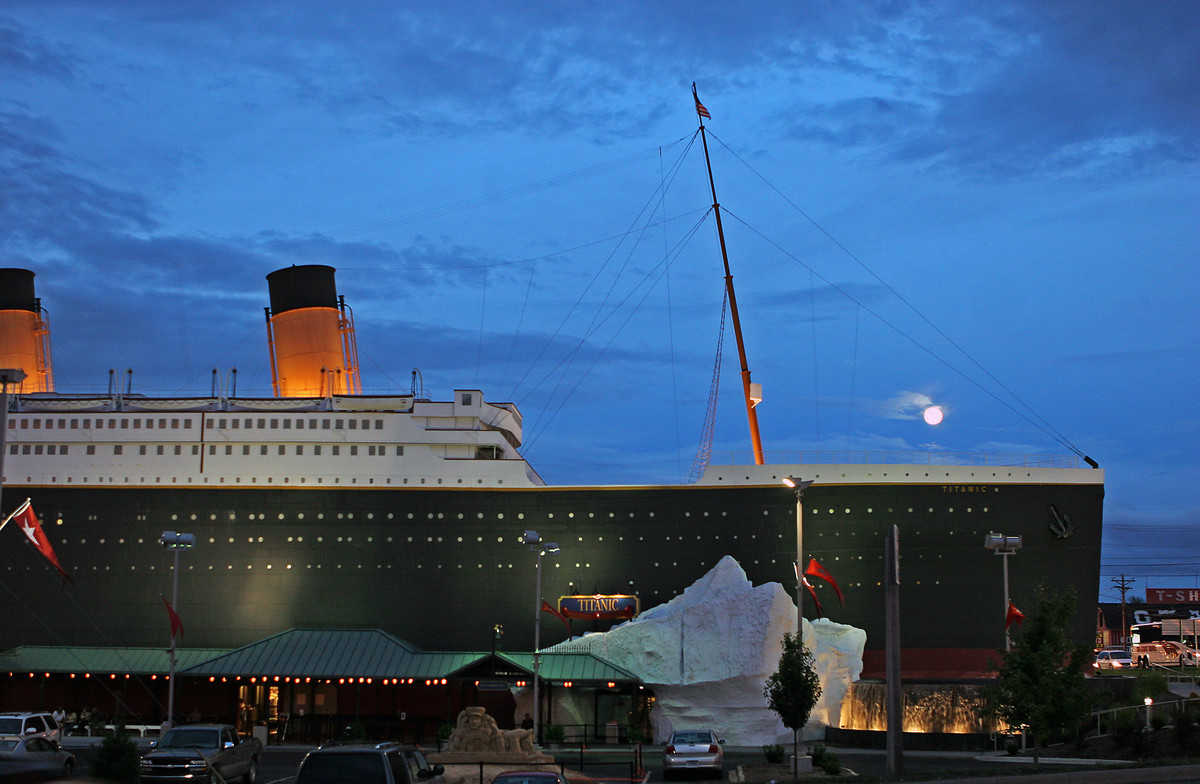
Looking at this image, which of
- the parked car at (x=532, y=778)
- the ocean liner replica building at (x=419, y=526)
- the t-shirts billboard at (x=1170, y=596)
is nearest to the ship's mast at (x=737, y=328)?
the ocean liner replica building at (x=419, y=526)

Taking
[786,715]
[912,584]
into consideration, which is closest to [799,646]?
[786,715]

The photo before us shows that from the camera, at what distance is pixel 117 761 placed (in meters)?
21.9

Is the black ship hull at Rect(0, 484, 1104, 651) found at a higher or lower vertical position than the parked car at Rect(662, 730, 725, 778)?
higher

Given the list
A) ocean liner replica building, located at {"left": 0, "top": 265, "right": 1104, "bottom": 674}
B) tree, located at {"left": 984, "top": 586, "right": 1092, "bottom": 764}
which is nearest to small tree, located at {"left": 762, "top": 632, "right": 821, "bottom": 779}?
tree, located at {"left": 984, "top": 586, "right": 1092, "bottom": 764}

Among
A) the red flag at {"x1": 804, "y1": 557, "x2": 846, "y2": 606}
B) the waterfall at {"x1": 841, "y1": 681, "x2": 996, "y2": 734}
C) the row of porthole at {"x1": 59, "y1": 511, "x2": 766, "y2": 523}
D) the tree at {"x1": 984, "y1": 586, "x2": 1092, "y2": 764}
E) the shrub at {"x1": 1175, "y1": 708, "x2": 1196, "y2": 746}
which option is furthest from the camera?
the row of porthole at {"x1": 59, "y1": 511, "x2": 766, "y2": 523}

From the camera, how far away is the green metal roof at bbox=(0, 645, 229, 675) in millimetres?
42188

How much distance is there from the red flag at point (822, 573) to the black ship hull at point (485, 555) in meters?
0.40

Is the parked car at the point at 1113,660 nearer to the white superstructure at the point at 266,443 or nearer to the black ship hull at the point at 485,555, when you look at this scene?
the black ship hull at the point at 485,555

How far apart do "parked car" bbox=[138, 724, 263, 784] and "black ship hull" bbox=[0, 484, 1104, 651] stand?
18122 millimetres

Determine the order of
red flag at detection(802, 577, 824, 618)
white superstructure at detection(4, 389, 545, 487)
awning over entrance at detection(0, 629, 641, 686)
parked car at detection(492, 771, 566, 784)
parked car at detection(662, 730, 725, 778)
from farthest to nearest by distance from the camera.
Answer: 1. white superstructure at detection(4, 389, 545, 487)
2. red flag at detection(802, 577, 824, 618)
3. awning over entrance at detection(0, 629, 641, 686)
4. parked car at detection(662, 730, 725, 778)
5. parked car at detection(492, 771, 566, 784)

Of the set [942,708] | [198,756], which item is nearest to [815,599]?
[942,708]

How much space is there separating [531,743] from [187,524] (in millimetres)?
21681

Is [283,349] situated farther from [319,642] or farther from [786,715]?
[786,715]

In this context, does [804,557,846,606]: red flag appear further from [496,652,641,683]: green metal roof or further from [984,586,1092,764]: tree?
[984,586,1092,764]: tree
